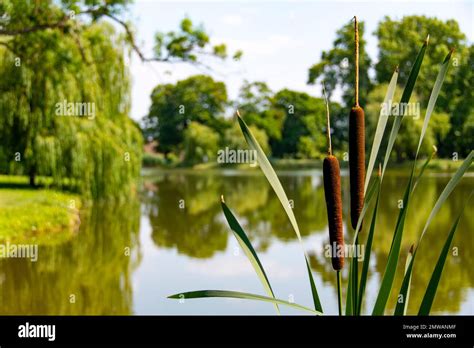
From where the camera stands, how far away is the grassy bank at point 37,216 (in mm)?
7957

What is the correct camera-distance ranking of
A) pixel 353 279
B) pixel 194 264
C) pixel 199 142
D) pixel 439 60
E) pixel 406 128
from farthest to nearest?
1. pixel 199 142
2. pixel 439 60
3. pixel 406 128
4. pixel 194 264
5. pixel 353 279

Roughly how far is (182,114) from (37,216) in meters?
15.3

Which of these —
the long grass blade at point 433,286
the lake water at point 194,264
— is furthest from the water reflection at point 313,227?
the long grass blade at point 433,286

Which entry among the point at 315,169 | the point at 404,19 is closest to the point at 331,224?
the point at 404,19

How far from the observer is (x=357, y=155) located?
3.62 feet

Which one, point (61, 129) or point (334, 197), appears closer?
point (334, 197)

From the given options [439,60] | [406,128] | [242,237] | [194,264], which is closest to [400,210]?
[242,237]

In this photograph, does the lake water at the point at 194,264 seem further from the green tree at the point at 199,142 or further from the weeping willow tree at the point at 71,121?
the green tree at the point at 199,142

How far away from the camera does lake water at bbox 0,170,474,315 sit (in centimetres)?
562

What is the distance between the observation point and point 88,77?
10.2 m

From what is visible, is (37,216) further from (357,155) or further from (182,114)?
(182,114)

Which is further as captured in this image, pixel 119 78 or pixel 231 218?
pixel 119 78

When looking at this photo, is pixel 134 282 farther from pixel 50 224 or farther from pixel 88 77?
pixel 88 77
